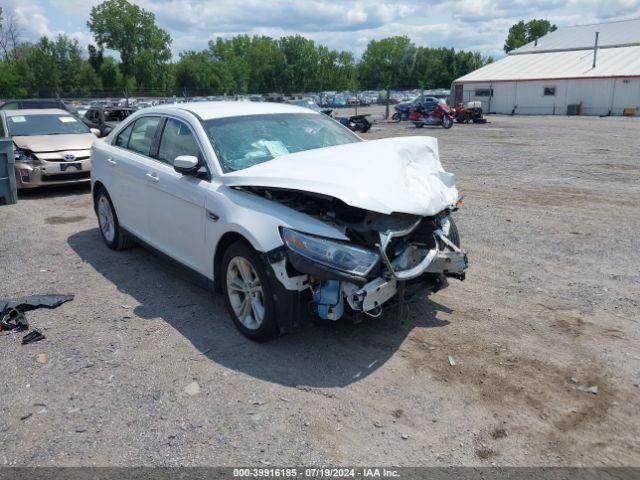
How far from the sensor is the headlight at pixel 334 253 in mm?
3670

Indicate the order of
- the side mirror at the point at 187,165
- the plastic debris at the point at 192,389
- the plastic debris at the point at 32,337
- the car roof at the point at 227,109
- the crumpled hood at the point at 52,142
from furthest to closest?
the crumpled hood at the point at 52,142 → the car roof at the point at 227,109 → the side mirror at the point at 187,165 → the plastic debris at the point at 32,337 → the plastic debris at the point at 192,389

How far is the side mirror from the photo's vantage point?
4.51 meters

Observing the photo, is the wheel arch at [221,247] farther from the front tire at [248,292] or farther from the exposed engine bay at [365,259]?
the exposed engine bay at [365,259]

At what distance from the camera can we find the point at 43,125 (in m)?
11.2

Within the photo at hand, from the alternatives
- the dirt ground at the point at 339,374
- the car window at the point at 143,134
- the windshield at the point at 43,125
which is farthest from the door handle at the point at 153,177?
the windshield at the point at 43,125

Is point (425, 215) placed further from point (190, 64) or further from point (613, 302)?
point (190, 64)

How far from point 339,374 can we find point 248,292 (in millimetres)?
953

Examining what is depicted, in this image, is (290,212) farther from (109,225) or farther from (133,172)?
(109,225)

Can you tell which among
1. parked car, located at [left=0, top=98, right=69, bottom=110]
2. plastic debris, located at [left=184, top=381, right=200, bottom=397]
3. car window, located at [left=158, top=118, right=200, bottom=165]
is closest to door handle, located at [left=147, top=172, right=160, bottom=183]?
car window, located at [left=158, top=118, right=200, bottom=165]

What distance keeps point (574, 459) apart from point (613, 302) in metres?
2.42

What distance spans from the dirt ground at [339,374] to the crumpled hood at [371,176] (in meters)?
0.95

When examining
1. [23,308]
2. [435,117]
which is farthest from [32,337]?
[435,117]

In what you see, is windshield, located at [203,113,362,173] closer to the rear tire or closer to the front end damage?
the front end damage

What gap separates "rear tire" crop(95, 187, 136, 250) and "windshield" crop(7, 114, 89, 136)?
17.2 feet
